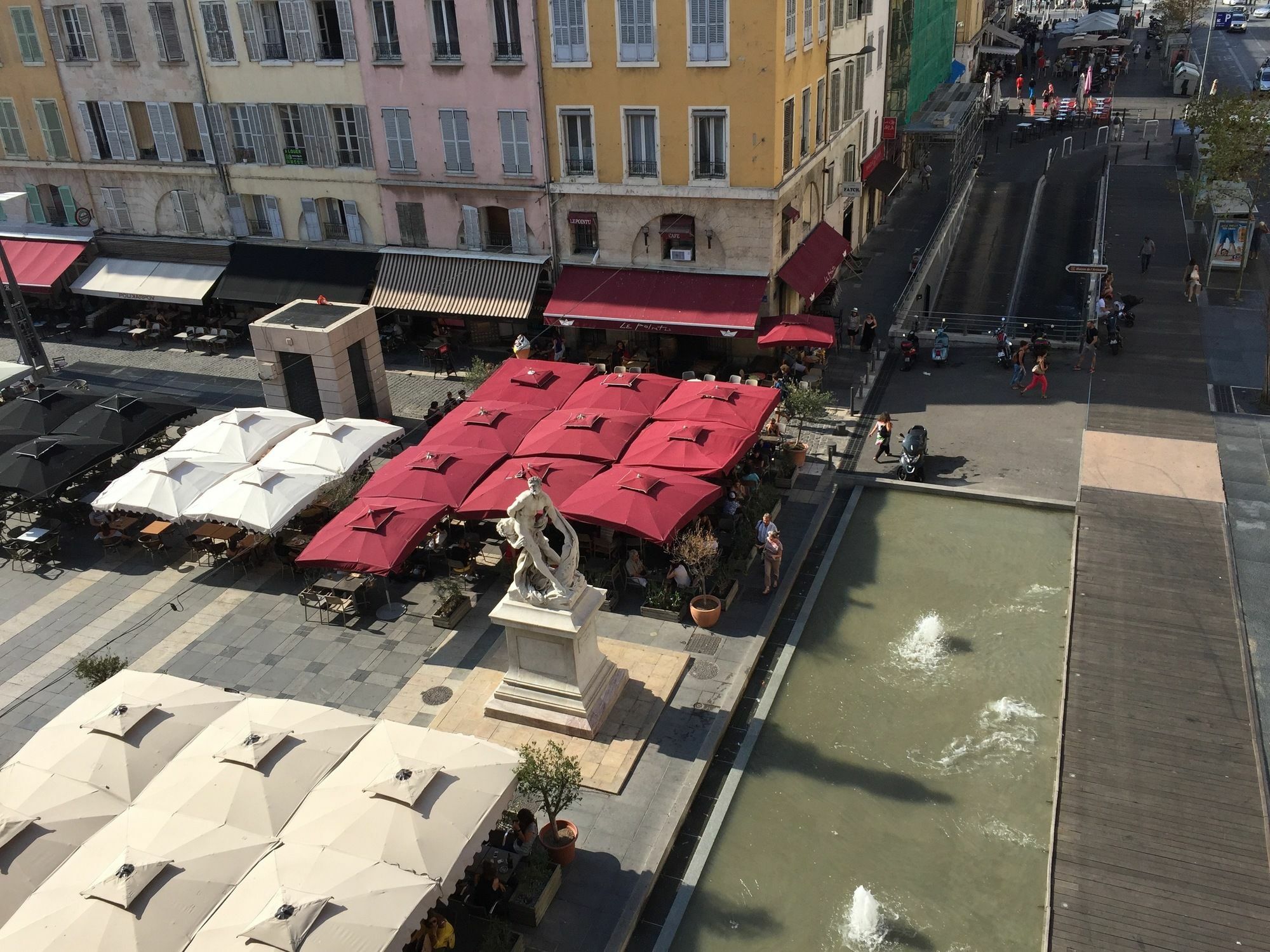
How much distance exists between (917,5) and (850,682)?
46.2m

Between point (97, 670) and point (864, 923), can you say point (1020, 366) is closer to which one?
point (864, 923)

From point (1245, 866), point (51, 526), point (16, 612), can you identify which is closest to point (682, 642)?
point (1245, 866)

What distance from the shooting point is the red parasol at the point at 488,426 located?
25172 mm

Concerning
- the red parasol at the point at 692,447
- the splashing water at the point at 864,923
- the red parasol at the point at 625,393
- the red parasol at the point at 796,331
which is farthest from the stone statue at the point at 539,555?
the red parasol at the point at 796,331

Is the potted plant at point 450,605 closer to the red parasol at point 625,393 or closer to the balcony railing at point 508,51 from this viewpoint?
the red parasol at point 625,393

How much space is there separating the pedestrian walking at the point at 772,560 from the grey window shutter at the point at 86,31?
33772mm

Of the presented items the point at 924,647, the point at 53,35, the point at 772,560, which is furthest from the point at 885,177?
the point at 53,35

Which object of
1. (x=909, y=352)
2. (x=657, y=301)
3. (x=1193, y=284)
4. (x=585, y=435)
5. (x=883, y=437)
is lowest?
(x=883, y=437)

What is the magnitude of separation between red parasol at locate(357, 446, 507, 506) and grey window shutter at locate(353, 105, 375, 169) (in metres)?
16.5

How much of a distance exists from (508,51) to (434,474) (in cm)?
1670

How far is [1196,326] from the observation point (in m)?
35.2

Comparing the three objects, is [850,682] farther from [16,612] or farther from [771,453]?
[16,612]

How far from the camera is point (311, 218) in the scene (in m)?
38.6

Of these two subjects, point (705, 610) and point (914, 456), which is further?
point (914, 456)
